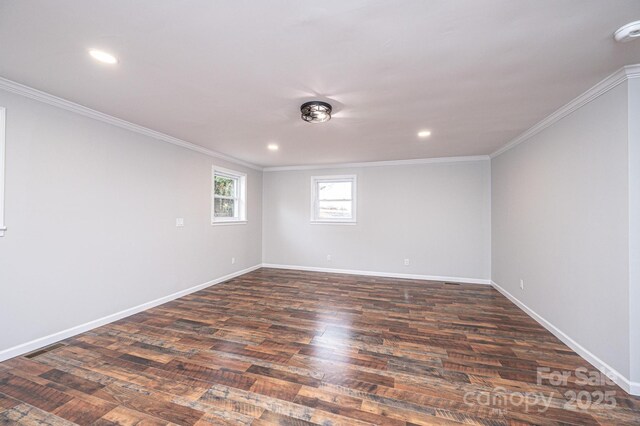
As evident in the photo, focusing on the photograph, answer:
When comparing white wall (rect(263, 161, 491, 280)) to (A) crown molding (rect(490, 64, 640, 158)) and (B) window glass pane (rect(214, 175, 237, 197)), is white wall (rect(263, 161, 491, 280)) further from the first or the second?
(A) crown molding (rect(490, 64, 640, 158))

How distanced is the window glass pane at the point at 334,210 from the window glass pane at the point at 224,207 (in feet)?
6.24

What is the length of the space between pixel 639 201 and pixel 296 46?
8.78 feet

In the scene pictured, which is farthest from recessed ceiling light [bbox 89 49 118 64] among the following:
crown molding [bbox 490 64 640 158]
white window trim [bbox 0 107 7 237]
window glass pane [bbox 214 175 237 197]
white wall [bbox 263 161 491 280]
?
white wall [bbox 263 161 491 280]

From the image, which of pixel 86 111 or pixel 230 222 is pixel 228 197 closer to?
pixel 230 222

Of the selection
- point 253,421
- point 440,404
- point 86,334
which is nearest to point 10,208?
point 86,334

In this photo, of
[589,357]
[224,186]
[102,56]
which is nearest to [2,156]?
[102,56]

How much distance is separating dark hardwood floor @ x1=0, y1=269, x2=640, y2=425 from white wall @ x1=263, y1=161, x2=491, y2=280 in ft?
5.65

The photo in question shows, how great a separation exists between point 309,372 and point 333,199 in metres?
4.19

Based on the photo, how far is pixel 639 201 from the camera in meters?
1.93

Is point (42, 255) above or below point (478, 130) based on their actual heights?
below

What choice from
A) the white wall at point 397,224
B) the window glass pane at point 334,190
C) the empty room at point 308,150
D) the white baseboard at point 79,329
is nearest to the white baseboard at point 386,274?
the white wall at point 397,224

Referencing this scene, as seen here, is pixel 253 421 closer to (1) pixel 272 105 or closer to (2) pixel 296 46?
(2) pixel 296 46

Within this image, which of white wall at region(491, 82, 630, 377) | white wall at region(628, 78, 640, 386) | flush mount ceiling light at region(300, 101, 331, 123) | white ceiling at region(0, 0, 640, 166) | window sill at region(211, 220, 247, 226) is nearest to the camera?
white ceiling at region(0, 0, 640, 166)

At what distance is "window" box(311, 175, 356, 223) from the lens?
5.88 meters
